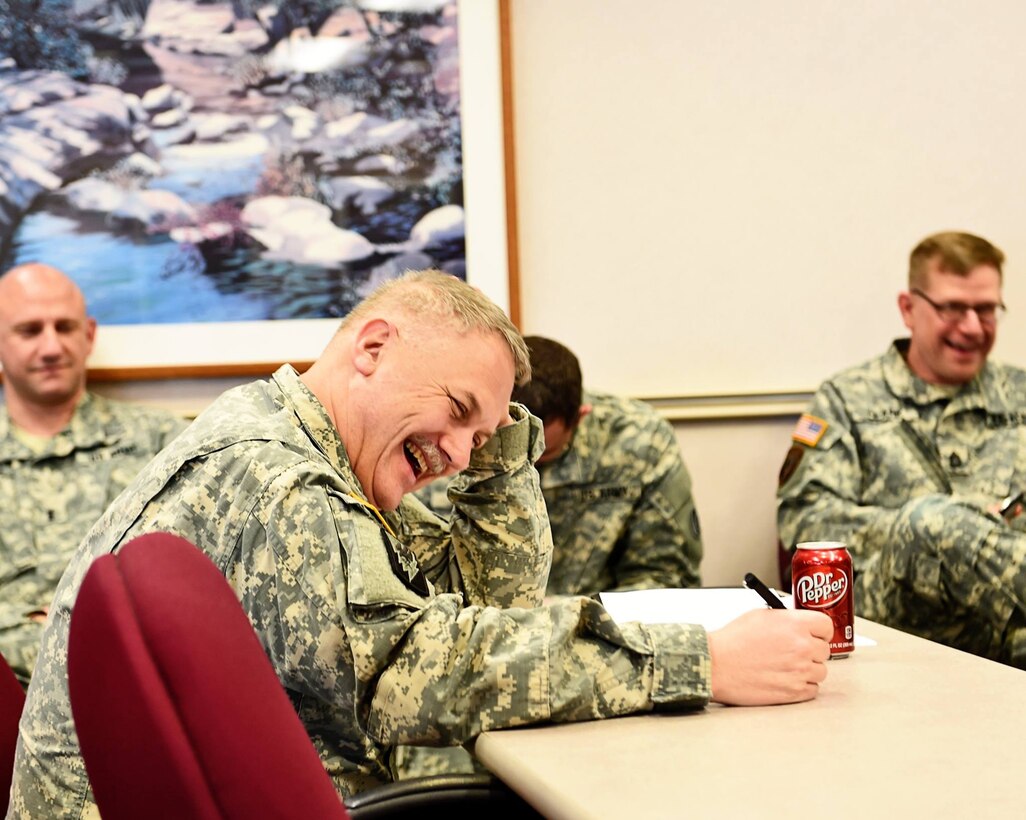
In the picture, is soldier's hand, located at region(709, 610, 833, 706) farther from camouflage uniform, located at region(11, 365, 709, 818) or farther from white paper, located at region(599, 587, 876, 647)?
white paper, located at region(599, 587, 876, 647)

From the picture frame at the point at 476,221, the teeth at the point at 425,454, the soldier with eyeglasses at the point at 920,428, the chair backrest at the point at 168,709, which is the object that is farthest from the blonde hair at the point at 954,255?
the chair backrest at the point at 168,709

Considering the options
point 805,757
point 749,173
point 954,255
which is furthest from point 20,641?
point 954,255

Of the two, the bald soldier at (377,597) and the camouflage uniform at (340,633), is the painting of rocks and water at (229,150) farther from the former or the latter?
the camouflage uniform at (340,633)

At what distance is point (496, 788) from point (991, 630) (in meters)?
1.59

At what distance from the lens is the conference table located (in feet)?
3.28

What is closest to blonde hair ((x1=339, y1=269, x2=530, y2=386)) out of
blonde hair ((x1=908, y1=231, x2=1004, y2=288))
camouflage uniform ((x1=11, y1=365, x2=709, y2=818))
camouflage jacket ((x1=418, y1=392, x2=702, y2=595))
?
camouflage uniform ((x1=11, y1=365, x2=709, y2=818))

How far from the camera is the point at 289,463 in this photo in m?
1.27

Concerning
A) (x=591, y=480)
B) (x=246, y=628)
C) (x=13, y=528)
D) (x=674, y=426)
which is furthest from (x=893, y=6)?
(x=246, y=628)

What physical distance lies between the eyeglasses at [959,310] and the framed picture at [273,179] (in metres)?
1.07

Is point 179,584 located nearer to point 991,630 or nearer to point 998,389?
point 991,630

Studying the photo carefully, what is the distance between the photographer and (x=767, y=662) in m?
1.32

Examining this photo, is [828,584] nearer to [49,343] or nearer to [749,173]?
[49,343]

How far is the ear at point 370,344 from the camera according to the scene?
1.48m

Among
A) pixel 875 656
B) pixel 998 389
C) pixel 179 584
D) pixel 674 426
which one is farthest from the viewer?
pixel 674 426
